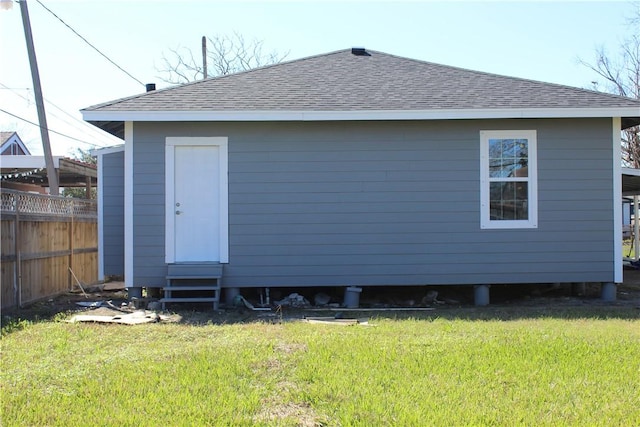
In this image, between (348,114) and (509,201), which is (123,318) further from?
(509,201)

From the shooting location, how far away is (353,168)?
27.5ft

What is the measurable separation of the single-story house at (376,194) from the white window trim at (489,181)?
1 centimetres

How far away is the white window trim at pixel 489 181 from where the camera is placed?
27.6 feet

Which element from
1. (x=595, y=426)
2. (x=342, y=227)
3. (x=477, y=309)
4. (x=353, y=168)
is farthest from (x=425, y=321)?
(x=595, y=426)

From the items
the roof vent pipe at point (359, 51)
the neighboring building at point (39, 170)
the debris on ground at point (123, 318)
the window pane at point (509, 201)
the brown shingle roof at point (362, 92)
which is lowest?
the debris on ground at point (123, 318)

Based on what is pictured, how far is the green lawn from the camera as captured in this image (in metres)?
3.66

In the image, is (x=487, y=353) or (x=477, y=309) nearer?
(x=487, y=353)

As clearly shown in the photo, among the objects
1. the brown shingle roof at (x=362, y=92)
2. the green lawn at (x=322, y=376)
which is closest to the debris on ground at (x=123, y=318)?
the green lawn at (x=322, y=376)

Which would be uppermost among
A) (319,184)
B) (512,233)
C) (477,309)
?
(319,184)

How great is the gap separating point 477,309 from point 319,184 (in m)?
2.83

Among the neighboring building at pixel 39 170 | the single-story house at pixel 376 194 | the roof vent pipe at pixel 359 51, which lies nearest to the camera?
the single-story house at pixel 376 194

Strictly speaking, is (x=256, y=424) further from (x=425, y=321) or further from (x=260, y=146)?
(x=260, y=146)

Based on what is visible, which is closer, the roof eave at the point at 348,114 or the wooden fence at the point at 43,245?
the wooden fence at the point at 43,245

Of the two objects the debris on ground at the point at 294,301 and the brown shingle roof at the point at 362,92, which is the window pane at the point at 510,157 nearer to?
the brown shingle roof at the point at 362,92
